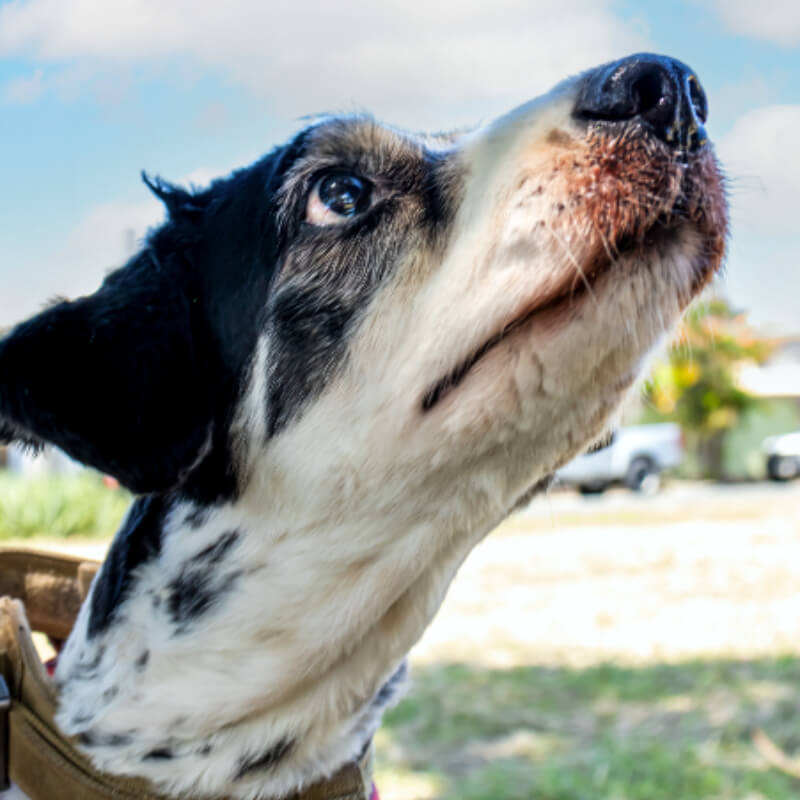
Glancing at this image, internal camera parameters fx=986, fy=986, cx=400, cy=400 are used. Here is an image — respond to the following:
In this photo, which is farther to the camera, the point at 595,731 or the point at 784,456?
the point at 784,456

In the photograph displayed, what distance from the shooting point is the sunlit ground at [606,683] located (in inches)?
175

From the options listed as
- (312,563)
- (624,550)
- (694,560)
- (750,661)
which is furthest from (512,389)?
(624,550)

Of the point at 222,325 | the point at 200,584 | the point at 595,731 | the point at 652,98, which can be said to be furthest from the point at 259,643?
the point at 595,731

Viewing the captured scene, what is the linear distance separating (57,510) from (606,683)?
36.6 ft

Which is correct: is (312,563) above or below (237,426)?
below

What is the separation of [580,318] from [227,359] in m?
0.88

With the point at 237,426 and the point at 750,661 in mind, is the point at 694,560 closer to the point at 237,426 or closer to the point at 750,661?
the point at 750,661

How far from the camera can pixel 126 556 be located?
2.32m

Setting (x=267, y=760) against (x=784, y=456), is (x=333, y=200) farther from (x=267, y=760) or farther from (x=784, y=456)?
(x=784, y=456)

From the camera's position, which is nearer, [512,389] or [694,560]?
[512,389]

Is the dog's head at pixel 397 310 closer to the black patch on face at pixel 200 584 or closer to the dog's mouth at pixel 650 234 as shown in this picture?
the dog's mouth at pixel 650 234

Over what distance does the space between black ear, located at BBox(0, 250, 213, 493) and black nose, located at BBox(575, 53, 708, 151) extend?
1059 millimetres

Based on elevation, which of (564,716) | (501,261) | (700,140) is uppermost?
(700,140)

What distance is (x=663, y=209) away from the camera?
1.89 meters
